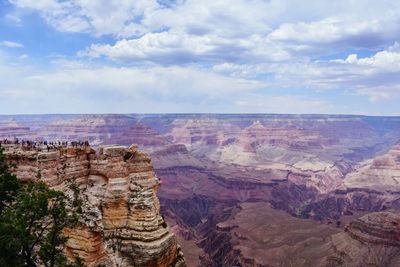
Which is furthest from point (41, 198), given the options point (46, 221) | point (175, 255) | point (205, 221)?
point (205, 221)

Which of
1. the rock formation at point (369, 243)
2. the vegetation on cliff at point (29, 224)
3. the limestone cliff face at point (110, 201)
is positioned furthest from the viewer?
the rock formation at point (369, 243)

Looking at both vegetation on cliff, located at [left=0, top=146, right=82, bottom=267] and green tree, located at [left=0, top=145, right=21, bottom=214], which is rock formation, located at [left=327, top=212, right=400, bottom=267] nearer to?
vegetation on cliff, located at [left=0, top=146, right=82, bottom=267]

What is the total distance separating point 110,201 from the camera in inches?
1225

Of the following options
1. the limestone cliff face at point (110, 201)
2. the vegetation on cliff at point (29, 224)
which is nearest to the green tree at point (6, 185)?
the vegetation on cliff at point (29, 224)

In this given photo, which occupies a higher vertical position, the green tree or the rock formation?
the green tree

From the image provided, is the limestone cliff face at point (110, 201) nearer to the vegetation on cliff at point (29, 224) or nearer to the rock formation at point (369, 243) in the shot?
the vegetation on cliff at point (29, 224)

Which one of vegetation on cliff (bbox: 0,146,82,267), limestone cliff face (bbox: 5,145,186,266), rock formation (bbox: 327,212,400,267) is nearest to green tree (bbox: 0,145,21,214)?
vegetation on cliff (bbox: 0,146,82,267)

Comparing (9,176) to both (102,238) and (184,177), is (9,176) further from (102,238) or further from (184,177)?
(184,177)

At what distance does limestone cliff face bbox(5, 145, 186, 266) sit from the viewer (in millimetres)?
29656

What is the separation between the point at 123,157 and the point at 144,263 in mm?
8047

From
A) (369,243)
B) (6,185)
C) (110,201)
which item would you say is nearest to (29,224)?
(6,185)

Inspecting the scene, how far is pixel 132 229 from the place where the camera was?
30703 mm

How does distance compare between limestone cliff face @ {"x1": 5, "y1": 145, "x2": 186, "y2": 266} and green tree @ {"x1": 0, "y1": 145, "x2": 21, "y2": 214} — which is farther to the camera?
limestone cliff face @ {"x1": 5, "y1": 145, "x2": 186, "y2": 266}

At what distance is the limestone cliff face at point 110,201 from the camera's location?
2966cm
